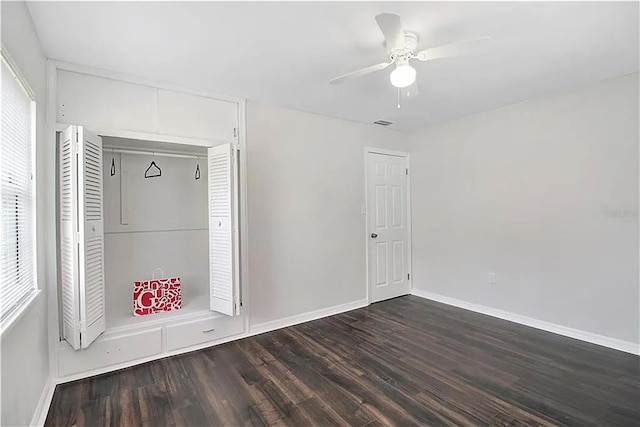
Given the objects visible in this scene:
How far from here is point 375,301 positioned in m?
4.45

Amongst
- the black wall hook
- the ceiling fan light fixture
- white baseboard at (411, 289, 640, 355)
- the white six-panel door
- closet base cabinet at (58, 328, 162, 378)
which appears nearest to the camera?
the ceiling fan light fixture

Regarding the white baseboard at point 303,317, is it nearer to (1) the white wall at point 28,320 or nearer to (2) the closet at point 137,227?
(2) the closet at point 137,227

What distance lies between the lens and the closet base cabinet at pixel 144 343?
2498mm

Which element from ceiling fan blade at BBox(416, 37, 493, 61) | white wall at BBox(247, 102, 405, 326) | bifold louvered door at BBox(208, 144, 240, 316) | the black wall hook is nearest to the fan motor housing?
ceiling fan blade at BBox(416, 37, 493, 61)

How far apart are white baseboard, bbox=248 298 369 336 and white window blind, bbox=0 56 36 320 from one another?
198 centimetres

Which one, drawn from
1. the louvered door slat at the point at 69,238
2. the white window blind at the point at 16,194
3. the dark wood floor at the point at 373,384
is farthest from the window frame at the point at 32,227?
the dark wood floor at the point at 373,384

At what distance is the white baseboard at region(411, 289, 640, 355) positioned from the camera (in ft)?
9.54

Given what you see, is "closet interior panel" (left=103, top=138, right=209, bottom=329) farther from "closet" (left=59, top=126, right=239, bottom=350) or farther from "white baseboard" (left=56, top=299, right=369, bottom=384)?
"white baseboard" (left=56, top=299, right=369, bottom=384)

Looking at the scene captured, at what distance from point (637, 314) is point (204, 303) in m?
4.00

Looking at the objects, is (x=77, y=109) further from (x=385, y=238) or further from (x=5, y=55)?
(x=385, y=238)

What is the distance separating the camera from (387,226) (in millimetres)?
4629

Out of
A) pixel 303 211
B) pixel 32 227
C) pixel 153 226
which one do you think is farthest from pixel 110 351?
pixel 303 211

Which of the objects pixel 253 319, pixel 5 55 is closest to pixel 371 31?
pixel 5 55

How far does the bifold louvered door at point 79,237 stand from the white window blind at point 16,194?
0.85ft
